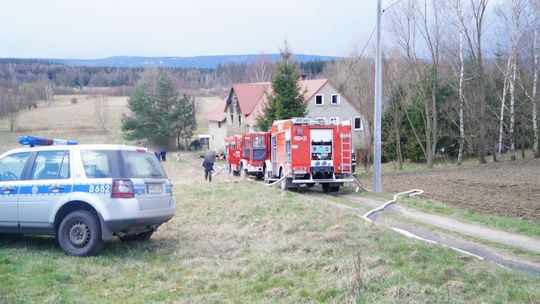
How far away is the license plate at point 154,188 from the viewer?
30.5ft

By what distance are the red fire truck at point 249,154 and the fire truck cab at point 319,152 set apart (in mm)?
5956

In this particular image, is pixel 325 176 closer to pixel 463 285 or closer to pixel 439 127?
pixel 463 285

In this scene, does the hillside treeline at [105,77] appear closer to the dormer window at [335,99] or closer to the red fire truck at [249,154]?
the dormer window at [335,99]

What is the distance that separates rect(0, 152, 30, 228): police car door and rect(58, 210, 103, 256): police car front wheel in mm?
997

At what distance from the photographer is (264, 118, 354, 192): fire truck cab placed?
21.8 m

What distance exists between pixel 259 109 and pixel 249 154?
92.0 feet

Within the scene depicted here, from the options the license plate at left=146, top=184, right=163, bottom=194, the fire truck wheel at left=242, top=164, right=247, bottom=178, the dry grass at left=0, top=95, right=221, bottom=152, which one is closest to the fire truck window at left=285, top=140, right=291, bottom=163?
the fire truck wheel at left=242, top=164, right=247, bottom=178

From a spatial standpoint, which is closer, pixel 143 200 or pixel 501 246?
pixel 143 200

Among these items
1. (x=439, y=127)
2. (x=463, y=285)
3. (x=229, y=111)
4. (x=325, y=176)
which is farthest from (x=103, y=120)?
(x=463, y=285)

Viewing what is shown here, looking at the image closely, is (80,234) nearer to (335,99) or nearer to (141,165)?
(141,165)

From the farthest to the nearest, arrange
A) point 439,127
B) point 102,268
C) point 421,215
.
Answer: point 439,127 < point 421,215 < point 102,268

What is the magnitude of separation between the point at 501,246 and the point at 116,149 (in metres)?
6.99

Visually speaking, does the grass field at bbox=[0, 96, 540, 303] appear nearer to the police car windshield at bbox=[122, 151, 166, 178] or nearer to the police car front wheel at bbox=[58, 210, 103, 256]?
the police car front wheel at bbox=[58, 210, 103, 256]

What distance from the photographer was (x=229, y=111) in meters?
67.8
